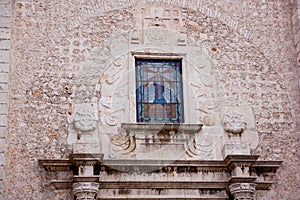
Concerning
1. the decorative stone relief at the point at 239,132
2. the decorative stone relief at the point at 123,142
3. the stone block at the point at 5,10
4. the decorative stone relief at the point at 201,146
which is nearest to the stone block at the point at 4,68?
the stone block at the point at 5,10

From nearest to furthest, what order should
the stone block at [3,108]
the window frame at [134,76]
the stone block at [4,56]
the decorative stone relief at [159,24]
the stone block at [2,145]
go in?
the stone block at [2,145]
the stone block at [3,108]
the stone block at [4,56]
the window frame at [134,76]
the decorative stone relief at [159,24]

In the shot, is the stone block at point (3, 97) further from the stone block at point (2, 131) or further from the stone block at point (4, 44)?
the stone block at point (4, 44)

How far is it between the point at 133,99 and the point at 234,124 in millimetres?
1424

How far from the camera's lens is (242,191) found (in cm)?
888

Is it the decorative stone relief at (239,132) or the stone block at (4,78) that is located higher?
the stone block at (4,78)

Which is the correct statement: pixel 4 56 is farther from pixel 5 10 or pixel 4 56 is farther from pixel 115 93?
pixel 115 93

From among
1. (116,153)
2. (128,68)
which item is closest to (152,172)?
(116,153)

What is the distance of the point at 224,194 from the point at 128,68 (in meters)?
2.19

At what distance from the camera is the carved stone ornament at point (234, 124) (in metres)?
9.45

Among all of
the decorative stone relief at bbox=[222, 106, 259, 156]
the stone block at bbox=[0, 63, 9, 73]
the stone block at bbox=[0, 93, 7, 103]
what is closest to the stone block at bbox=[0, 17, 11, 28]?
the stone block at bbox=[0, 63, 9, 73]

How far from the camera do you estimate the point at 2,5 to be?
31.4 ft

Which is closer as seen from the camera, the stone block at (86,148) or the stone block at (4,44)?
the stone block at (86,148)

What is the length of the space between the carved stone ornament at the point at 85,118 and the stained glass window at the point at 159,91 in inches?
25.1

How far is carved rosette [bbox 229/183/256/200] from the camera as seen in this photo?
8.88 metres
